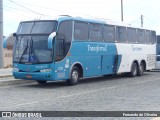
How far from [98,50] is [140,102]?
8486 millimetres

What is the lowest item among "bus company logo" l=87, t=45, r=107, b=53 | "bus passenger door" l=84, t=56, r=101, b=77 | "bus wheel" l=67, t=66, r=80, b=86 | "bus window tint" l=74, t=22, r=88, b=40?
"bus wheel" l=67, t=66, r=80, b=86

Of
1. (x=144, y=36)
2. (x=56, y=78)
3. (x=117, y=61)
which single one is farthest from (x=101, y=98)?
(x=144, y=36)

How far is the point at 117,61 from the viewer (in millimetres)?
23078

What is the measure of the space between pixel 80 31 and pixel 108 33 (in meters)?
2.99

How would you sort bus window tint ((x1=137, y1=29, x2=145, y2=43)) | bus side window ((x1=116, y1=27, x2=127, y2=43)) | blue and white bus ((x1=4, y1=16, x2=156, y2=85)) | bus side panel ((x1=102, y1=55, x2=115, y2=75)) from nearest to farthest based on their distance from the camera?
blue and white bus ((x1=4, y1=16, x2=156, y2=85)), bus side panel ((x1=102, y1=55, x2=115, y2=75)), bus side window ((x1=116, y1=27, x2=127, y2=43)), bus window tint ((x1=137, y1=29, x2=145, y2=43))

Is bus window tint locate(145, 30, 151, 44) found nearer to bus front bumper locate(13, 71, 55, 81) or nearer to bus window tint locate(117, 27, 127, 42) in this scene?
bus window tint locate(117, 27, 127, 42)

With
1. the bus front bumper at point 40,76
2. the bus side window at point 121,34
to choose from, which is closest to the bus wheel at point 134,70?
the bus side window at point 121,34

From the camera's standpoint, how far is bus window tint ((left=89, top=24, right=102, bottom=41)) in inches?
803

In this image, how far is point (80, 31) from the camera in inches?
768

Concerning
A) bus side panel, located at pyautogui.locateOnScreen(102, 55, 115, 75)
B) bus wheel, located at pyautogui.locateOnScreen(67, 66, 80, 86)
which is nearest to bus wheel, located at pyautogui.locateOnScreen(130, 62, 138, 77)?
bus side panel, located at pyautogui.locateOnScreen(102, 55, 115, 75)

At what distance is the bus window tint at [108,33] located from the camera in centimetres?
2170

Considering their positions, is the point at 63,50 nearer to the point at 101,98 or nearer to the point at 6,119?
the point at 101,98

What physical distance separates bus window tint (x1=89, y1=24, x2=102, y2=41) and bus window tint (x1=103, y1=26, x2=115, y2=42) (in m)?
0.52

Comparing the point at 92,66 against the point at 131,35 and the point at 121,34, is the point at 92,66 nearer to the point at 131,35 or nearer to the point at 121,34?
the point at 121,34
